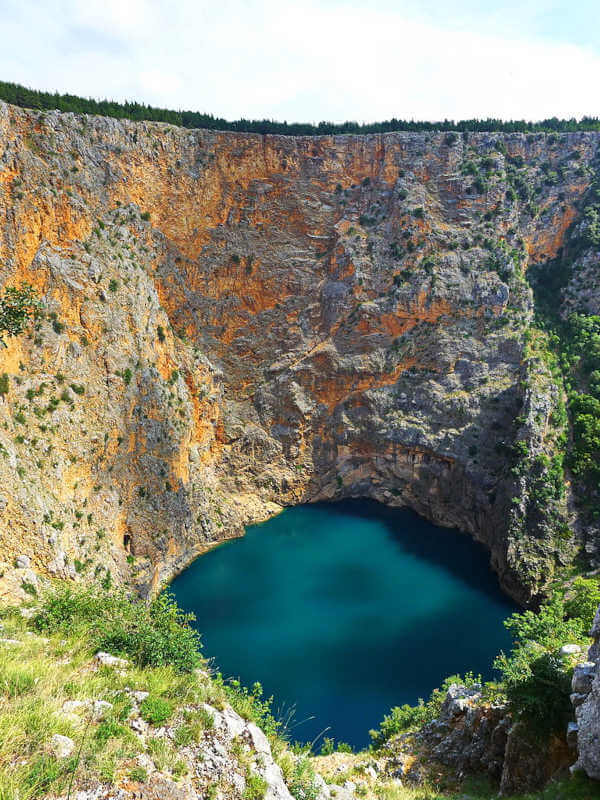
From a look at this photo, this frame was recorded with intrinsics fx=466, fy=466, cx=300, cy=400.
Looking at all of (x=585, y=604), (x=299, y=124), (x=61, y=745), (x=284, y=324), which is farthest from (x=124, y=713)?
(x=299, y=124)

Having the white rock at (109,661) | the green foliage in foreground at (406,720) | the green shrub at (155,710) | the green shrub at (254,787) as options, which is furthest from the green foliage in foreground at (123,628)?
the green foliage in foreground at (406,720)

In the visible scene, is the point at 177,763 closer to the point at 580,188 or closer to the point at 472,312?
the point at 472,312

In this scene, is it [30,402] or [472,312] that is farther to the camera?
[472,312]

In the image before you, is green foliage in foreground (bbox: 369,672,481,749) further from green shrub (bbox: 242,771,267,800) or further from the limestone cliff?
the limestone cliff

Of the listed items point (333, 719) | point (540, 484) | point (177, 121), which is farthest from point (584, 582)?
point (177, 121)

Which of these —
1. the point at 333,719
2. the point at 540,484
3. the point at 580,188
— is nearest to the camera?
the point at 333,719

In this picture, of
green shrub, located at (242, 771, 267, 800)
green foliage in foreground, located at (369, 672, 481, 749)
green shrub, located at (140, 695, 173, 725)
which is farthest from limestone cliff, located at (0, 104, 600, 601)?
green shrub, located at (242, 771, 267, 800)

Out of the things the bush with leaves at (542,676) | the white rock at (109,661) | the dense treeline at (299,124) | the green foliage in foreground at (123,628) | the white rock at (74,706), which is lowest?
the bush with leaves at (542,676)

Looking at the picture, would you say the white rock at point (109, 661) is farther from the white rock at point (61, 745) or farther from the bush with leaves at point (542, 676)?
the bush with leaves at point (542, 676)
